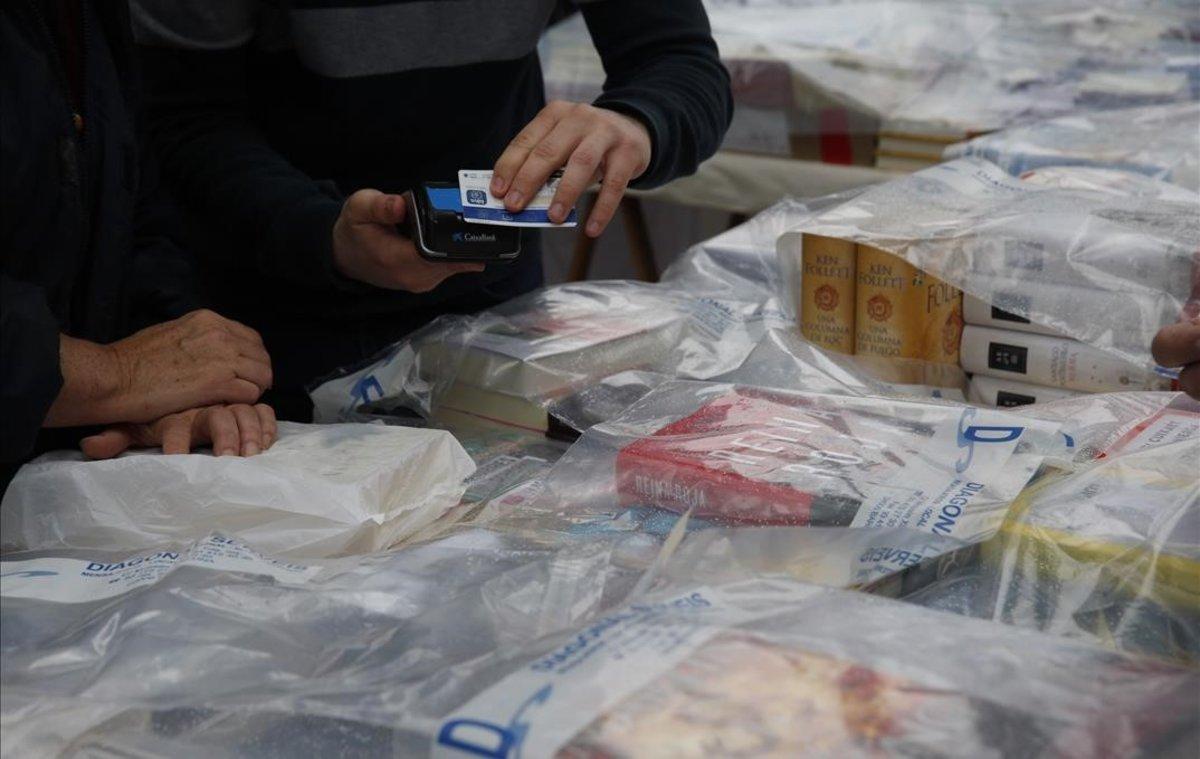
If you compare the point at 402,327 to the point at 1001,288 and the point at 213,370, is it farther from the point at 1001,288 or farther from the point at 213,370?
the point at 1001,288

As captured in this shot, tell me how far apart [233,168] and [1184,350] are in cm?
91

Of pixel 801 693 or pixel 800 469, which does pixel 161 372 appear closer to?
pixel 800 469

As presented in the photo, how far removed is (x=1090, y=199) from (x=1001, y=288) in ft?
0.59

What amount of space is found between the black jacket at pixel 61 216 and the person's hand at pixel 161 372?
4 cm

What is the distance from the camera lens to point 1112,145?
1.68 metres

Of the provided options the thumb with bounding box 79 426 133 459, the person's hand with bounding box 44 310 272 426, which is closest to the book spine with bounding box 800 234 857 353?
the person's hand with bounding box 44 310 272 426

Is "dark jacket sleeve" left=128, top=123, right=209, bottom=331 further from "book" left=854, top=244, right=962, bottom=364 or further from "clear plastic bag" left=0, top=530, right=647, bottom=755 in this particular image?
"book" left=854, top=244, right=962, bottom=364

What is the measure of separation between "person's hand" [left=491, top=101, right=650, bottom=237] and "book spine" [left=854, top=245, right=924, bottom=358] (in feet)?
0.79

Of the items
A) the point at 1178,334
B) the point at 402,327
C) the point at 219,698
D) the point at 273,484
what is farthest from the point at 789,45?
the point at 219,698

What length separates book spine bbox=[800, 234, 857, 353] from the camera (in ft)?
4.02

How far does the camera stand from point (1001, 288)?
116 cm

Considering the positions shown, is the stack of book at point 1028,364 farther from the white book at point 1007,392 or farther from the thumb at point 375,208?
the thumb at point 375,208

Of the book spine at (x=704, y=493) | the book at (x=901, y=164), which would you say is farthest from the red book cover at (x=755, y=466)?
→ the book at (x=901, y=164)

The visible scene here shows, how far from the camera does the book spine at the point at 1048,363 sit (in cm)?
113
